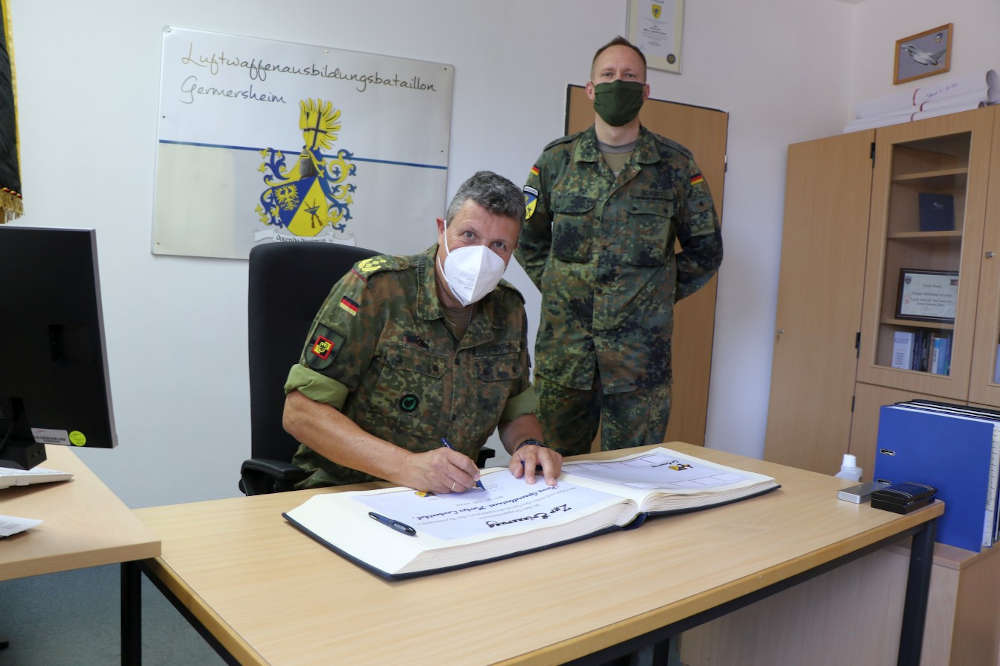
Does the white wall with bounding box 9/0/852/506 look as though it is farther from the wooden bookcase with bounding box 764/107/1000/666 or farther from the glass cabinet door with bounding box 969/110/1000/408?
the glass cabinet door with bounding box 969/110/1000/408

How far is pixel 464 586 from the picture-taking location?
83 centimetres

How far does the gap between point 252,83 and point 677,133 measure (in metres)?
1.80

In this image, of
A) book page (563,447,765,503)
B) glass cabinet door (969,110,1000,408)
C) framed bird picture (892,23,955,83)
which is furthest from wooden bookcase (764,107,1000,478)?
book page (563,447,765,503)

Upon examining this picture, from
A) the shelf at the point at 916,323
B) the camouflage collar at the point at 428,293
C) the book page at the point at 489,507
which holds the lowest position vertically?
the book page at the point at 489,507

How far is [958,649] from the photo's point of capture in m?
1.35

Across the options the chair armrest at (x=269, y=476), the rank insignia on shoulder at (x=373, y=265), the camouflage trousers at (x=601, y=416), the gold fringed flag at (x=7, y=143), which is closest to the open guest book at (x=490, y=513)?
the chair armrest at (x=269, y=476)

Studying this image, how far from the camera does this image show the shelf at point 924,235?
9.90 ft

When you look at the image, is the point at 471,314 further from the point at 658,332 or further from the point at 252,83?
the point at 252,83

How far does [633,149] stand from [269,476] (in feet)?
4.58

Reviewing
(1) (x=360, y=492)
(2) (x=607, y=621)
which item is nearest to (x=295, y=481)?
(1) (x=360, y=492)

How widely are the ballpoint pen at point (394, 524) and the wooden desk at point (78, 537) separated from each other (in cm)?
26

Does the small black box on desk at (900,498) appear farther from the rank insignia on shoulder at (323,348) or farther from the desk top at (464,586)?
the rank insignia on shoulder at (323,348)

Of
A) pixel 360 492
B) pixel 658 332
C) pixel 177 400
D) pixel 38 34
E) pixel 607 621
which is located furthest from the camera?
pixel 177 400

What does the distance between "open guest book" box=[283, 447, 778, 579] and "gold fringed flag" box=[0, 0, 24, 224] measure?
1.78 feet
